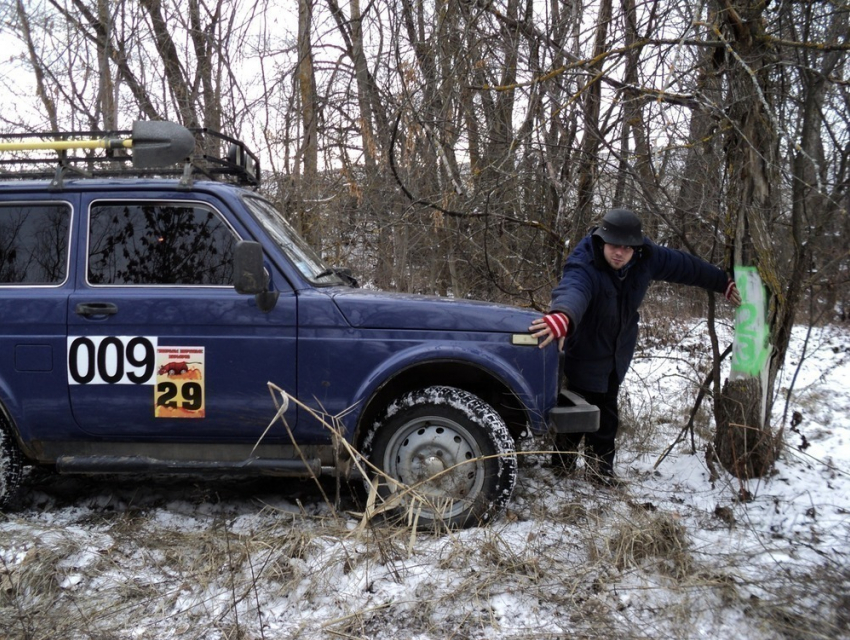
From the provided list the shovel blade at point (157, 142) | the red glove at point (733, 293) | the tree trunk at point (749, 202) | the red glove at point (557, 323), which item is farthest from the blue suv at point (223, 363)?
the red glove at point (733, 293)

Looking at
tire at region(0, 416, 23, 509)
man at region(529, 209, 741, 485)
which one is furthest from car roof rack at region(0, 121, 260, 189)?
man at region(529, 209, 741, 485)

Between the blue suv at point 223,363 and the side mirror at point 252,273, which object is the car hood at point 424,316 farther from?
the side mirror at point 252,273

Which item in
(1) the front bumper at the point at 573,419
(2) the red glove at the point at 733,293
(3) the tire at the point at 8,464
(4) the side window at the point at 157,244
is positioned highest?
(4) the side window at the point at 157,244

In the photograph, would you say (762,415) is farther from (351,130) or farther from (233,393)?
(351,130)

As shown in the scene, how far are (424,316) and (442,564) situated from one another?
4.23 feet

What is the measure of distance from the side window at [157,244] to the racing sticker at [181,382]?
0.40m

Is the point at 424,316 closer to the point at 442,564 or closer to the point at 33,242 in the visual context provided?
the point at 442,564

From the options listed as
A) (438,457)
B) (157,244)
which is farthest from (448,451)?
(157,244)

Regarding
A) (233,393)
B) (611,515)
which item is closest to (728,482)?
(611,515)

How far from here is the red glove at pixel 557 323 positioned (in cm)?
366

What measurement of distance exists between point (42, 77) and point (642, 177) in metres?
8.71

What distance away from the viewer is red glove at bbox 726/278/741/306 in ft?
14.2

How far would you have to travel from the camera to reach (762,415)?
4316 mm

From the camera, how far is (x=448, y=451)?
149 inches
